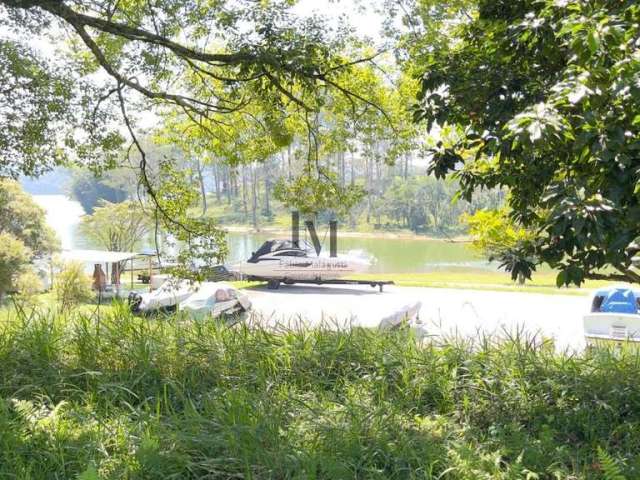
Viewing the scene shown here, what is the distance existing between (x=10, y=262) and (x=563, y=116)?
1618cm

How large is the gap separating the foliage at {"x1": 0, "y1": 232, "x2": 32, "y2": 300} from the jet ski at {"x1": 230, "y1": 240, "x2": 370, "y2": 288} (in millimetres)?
7126

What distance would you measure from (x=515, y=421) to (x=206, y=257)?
4202 millimetres

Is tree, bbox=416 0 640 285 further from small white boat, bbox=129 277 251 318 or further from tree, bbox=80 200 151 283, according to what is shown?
tree, bbox=80 200 151 283

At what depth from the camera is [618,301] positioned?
26.6ft

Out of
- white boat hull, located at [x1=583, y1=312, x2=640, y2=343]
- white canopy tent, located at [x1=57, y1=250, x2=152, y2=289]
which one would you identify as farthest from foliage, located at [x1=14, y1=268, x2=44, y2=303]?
white boat hull, located at [x1=583, y1=312, x2=640, y2=343]

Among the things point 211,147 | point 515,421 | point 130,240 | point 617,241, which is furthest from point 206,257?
point 130,240

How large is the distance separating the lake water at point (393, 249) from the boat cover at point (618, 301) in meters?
18.8

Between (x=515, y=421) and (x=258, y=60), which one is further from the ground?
(x=258, y=60)

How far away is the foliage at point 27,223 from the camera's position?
19.7 metres

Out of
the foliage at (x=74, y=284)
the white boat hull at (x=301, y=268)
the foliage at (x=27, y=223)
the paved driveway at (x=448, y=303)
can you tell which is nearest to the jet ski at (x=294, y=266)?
the white boat hull at (x=301, y=268)

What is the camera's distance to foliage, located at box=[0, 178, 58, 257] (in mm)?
19656

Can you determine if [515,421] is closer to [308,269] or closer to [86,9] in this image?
[86,9]

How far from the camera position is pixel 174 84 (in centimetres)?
746

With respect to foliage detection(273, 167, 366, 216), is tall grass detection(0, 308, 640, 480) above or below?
below
